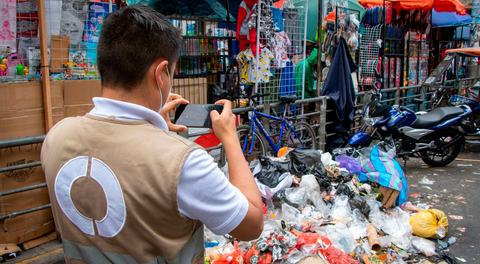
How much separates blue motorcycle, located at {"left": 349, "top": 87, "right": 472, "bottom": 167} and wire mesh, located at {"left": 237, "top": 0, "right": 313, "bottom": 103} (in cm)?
130

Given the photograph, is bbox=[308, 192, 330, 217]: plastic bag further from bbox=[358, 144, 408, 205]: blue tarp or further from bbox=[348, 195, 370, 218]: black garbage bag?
bbox=[358, 144, 408, 205]: blue tarp

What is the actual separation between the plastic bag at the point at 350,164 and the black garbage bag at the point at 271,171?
2.87 ft

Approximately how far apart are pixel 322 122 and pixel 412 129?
1.48m

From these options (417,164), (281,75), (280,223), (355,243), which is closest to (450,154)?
(417,164)

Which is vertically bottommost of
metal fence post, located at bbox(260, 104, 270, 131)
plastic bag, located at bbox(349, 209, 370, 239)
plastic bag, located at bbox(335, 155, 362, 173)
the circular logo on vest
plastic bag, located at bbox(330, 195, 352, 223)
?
plastic bag, located at bbox(349, 209, 370, 239)

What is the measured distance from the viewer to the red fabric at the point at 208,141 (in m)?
4.92

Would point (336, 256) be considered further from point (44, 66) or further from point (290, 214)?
point (44, 66)

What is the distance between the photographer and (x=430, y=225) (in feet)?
12.8

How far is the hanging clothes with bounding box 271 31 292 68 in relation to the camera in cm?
611

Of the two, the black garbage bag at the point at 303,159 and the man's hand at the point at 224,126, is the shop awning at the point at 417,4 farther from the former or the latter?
the man's hand at the point at 224,126

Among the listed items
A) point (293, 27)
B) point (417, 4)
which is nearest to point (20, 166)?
point (293, 27)

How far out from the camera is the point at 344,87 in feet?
21.6

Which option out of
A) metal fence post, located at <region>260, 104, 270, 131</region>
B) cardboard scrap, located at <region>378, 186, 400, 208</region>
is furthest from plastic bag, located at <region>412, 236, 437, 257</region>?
metal fence post, located at <region>260, 104, 270, 131</region>

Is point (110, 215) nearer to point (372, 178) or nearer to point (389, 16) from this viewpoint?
point (372, 178)
